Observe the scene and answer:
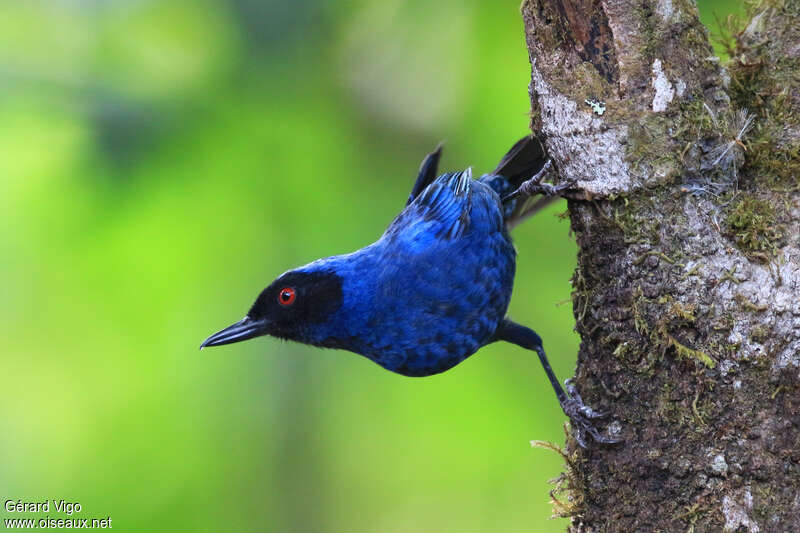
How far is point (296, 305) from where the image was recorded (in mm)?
3861

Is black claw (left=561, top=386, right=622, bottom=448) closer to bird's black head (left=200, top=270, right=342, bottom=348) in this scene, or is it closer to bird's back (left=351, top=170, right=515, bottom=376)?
bird's back (left=351, top=170, right=515, bottom=376)

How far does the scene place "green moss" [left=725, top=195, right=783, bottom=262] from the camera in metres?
2.59

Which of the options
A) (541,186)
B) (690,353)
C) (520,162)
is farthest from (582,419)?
(520,162)

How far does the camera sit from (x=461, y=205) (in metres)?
4.08

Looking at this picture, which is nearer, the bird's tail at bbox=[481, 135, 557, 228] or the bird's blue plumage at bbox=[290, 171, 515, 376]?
the bird's blue plumage at bbox=[290, 171, 515, 376]

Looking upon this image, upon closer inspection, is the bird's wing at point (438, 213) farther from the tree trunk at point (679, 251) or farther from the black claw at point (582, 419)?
the black claw at point (582, 419)

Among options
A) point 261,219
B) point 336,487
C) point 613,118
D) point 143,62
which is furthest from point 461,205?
point 336,487

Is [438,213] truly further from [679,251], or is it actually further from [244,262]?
[244,262]

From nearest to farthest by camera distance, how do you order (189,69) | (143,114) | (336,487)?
(143,114)
(189,69)
(336,487)

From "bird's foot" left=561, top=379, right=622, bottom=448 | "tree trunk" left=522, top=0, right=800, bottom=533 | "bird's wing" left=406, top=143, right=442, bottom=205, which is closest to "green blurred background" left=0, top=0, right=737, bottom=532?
"bird's wing" left=406, top=143, right=442, bottom=205

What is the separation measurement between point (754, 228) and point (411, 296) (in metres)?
1.71

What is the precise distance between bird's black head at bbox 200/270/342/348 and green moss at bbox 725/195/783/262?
1.96 metres

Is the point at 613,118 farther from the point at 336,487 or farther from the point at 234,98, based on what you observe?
the point at 336,487

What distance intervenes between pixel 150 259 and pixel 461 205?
7.81 feet
